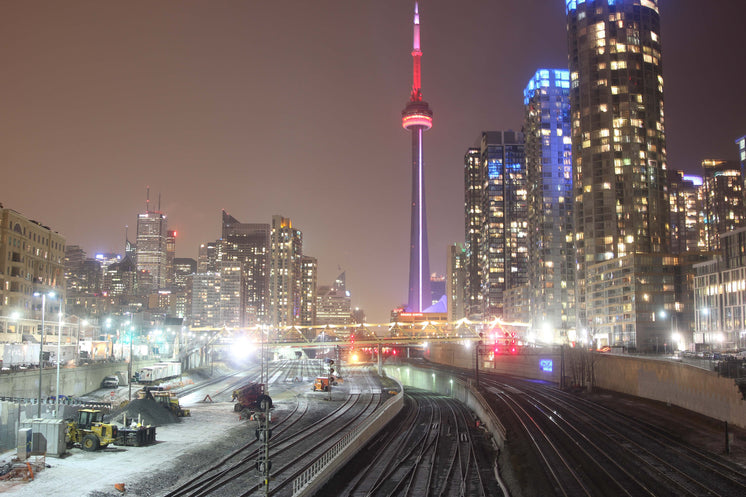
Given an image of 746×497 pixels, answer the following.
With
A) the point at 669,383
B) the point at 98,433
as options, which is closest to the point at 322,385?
the point at 669,383

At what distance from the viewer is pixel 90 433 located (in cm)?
4472

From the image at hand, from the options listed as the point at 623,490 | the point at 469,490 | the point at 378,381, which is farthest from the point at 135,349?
the point at 623,490

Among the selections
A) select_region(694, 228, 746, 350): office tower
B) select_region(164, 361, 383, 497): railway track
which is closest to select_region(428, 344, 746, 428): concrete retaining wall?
select_region(694, 228, 746, 350): office tower

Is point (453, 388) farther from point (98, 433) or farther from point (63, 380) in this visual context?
point (98, 433)

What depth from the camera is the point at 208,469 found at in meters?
40.7

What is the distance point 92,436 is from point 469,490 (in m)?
25.2

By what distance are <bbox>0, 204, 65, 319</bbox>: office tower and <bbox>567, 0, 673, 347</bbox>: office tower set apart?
123906 mm

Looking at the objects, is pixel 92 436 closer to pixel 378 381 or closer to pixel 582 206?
pixel 378 381

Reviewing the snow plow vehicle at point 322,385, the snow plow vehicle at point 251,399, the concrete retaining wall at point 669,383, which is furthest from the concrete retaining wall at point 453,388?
the snow plow vehicle at point 251,399

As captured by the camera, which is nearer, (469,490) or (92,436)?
(469,490)

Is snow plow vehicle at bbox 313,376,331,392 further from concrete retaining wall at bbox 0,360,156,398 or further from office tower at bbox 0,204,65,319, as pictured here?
office tower at bbox 0,204,65,319

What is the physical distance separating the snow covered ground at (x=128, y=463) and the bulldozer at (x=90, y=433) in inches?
21.1

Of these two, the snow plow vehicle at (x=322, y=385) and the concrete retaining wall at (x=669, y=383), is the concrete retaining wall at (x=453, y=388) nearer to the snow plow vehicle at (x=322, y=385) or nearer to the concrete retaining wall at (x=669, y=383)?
the concrete retaining wall at (x=669, y=383)

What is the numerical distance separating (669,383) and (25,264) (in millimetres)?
105078
